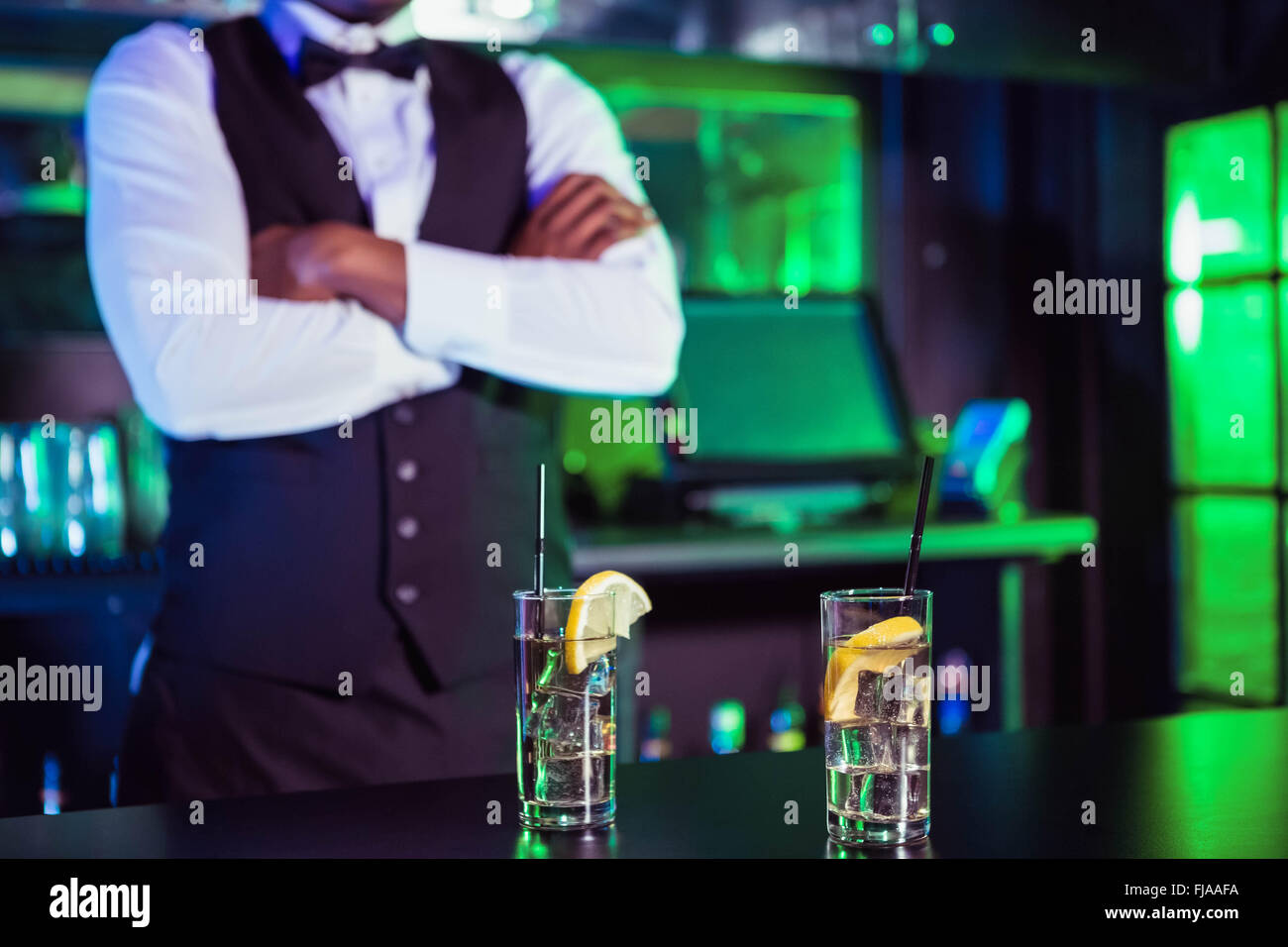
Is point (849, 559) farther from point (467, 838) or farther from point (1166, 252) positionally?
→ point (467, 838)

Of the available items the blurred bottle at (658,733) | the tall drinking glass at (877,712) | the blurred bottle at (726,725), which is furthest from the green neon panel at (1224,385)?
the tall drinking glass at (877,712)

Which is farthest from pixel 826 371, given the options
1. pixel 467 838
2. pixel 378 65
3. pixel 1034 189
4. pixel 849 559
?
pixel 467 838

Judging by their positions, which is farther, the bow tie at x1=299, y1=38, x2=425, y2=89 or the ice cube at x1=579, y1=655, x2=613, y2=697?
the bow tie at x1=299, y1=38, x2=425, y2=89

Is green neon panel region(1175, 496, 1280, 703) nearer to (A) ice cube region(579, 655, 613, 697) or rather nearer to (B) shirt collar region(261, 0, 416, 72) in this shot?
(B) shirt collar region(261, 0, 416, 72)

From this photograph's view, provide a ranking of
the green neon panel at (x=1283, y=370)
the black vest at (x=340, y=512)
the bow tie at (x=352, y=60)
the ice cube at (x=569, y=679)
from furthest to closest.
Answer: the green neon panel at (x=1283, y=370) < the bow tie at (x=352, y=60) < the black vest at (x=340, y=512) < the ice cube at (x=569, y=679)

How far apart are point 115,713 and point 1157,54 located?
2.52m

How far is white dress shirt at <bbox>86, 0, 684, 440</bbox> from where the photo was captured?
1.58 metres

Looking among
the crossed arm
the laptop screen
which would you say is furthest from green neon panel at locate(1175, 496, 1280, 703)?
the crossed arm

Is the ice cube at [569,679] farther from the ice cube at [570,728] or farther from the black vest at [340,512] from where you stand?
the black vest at [340,512]

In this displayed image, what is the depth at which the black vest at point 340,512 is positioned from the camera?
1.55 metres

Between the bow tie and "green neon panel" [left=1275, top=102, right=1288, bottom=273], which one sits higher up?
"green neon panel" [left=1275, top=102, right=1288, bottom=273]

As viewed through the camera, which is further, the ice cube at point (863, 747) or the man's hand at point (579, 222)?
the man's hand at point (579, 222)

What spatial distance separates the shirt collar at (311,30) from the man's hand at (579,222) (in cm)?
29

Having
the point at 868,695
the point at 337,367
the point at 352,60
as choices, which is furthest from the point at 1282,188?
the point at 868,695
